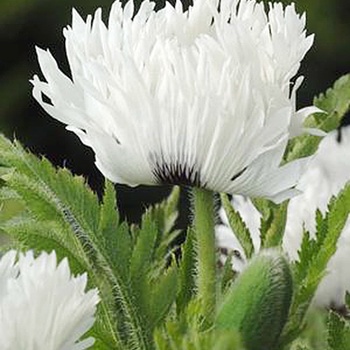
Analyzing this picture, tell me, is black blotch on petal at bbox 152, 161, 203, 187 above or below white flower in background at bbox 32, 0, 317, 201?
below

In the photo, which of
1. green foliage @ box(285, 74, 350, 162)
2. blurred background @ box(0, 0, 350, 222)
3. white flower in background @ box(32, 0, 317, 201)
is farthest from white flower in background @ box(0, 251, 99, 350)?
blurred background @ box(0, 0, 350, 222)

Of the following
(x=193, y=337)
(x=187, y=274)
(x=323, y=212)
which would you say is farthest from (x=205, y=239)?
(x=323, y=212)

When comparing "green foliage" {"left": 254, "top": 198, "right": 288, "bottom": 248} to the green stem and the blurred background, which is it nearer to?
the green stem

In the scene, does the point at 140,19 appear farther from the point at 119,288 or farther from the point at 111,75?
the point at 119,288

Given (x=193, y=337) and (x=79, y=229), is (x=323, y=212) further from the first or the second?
(x=193, y=337)

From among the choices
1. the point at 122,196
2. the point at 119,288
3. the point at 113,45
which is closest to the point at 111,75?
the point at 113,45
